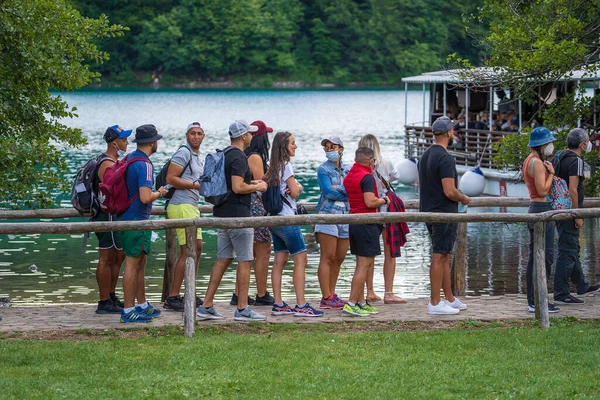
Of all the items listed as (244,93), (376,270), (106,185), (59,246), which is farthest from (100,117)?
(106,185)

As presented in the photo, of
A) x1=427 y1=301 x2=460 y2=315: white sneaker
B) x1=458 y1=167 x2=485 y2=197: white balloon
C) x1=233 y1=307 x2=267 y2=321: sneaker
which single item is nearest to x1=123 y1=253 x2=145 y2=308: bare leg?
Answer: x1=233 y1=307 x2=267 y2=321: sneaker

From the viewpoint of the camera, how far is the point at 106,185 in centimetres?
960

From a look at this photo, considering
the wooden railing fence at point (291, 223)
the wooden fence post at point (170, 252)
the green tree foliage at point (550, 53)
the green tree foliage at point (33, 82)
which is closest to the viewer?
the wooden railing fence at point (291, 223)

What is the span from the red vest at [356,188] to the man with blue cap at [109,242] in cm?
222

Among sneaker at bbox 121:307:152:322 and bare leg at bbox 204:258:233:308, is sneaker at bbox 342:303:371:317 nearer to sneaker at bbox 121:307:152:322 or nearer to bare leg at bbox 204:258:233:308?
bare leg at bbox 204:258:233:308

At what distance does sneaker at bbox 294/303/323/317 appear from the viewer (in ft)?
33.0

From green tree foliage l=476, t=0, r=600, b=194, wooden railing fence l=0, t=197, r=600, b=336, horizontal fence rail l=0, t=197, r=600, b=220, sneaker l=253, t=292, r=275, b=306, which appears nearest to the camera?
wooden railing fence l=0, t=197, r=600, b=336

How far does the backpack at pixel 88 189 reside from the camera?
9961mm

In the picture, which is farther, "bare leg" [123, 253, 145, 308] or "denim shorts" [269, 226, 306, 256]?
"denim shorts" [269, 226, 306, 256]

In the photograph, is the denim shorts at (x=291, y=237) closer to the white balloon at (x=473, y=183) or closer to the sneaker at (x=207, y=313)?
the sneaker at (x=207, y=313)

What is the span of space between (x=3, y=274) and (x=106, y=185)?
28.1 ft

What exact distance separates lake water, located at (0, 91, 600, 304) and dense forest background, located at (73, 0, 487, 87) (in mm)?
34446

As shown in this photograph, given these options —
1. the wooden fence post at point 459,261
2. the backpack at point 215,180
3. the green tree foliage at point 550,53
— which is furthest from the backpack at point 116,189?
the green tree foliage at point 550,53

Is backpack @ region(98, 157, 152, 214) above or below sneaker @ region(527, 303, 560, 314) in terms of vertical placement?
above
